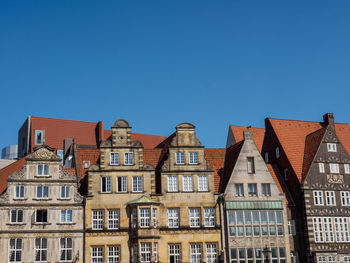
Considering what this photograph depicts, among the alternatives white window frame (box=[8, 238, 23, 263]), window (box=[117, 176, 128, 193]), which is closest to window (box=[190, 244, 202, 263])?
window (box=[117, 176, 128, 193])

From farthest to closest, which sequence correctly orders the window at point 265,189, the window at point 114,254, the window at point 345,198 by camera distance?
1. the window at point 345,198
2. the window at point 265,189
3. the window at point 114,254

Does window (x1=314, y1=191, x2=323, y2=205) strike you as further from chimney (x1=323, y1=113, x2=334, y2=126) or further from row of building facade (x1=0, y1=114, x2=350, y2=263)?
chimney (x1=323, y1=113, x2=334, y2=126)

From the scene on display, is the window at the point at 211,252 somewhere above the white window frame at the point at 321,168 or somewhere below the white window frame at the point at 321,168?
below

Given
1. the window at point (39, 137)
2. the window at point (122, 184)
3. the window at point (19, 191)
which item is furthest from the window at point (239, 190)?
the window at point (39, 137)

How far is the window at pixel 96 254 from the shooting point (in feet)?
145

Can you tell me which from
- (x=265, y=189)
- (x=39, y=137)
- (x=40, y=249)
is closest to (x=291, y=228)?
(x=265, y=189)

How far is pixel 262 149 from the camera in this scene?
58.1 metres

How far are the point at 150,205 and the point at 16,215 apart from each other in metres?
11.1

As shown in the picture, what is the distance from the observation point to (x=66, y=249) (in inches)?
1729

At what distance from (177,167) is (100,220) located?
8.24 meters

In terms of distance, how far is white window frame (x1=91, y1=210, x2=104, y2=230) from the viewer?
44.8 metres

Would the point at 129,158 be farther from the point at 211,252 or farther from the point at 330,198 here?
the point at 330,198

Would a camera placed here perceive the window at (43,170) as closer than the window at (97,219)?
No

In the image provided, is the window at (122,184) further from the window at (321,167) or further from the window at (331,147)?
the window at (331,147)
